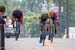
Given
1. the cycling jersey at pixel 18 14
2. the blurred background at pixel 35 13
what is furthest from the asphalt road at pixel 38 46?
the blurred background at pixel 35 13

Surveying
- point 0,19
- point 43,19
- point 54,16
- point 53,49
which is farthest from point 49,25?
point 0,19

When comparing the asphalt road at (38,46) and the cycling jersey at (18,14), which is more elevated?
the cycling jersey at (18,14)

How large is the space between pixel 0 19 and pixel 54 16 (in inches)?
319

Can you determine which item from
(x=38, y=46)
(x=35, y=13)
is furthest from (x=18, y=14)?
(x=35, y=13)

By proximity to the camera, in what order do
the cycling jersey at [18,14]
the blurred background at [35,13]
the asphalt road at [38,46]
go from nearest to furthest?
1. the asphalt road at [38,46]
2. the cycling jersey at [18,14]
3. the blurred background at [35,13]

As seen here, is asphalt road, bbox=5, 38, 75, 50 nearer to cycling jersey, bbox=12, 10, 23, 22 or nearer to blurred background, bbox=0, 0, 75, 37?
cycling jersey, bbox=12, 10, 23, 22

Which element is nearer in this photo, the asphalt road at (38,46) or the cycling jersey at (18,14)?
the asphalt road at (38,46)

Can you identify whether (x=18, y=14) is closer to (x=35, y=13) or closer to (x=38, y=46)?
(x=38, y=46)

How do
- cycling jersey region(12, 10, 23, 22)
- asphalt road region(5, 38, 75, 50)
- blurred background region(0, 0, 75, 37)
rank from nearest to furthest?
1. asphalt road region(5, 38, 75, 50)
2. cycling jersey region(12, 10, 23, 22)
3. blurred background region(0, 0, 75, 37)

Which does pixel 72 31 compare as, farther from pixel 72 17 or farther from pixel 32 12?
pixel 32 12

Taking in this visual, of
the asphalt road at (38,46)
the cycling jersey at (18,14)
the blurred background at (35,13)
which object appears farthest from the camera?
the blurred background at (35,13)

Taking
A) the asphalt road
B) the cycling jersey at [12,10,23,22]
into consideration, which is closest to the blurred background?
the asphalt road

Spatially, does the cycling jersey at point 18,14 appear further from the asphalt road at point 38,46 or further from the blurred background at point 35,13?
the blurred background at point 35,13

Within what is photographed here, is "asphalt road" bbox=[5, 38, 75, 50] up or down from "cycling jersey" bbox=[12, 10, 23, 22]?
down
